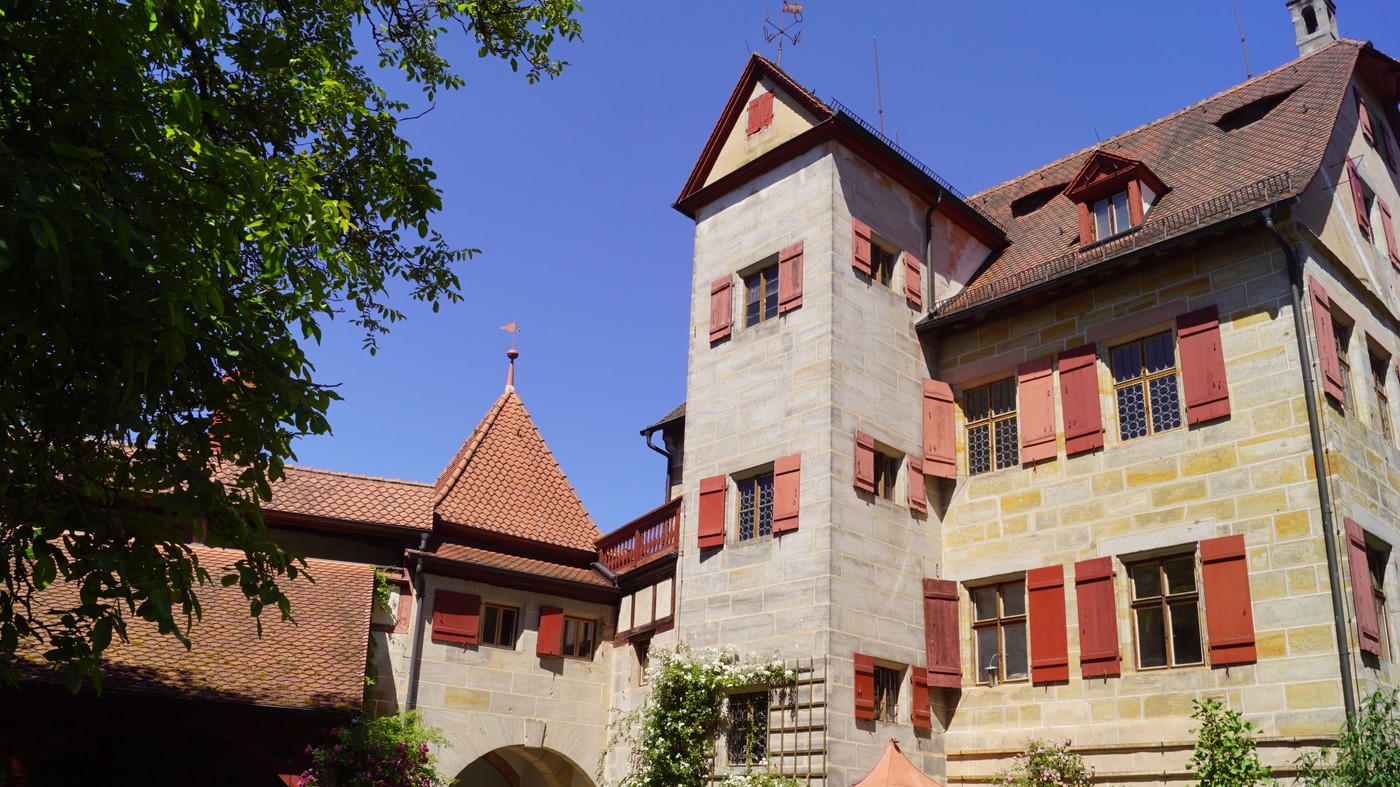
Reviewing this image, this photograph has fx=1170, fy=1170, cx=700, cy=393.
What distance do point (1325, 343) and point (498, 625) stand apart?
1220cm

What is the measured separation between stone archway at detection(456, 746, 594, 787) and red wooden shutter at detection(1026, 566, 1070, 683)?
7890 millimetres

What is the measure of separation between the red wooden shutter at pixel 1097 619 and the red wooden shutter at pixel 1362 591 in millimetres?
2535

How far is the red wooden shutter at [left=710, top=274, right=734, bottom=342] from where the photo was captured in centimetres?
1741

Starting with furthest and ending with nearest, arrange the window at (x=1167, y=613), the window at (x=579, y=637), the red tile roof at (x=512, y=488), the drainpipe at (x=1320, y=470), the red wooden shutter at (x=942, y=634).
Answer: the red tile roof at (x=512, y=488) < the window at (x=579, y=637) < the red wooden shutter at (x=942, y=634) < the window at (x=1167, y=613) < the drainpipe at (x=1320, y=470)

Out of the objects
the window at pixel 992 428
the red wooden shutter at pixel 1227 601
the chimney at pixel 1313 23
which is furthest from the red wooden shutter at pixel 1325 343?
the chimney at pixel 1313 23

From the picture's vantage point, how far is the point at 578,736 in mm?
18641

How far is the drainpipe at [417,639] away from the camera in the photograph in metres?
17.0

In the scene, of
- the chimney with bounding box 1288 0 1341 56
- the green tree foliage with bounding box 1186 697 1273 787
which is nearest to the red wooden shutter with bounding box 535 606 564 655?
the green tree foliage with bounding box 1186 697 1273 787

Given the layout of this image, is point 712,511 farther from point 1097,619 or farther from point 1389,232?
point 1389,232

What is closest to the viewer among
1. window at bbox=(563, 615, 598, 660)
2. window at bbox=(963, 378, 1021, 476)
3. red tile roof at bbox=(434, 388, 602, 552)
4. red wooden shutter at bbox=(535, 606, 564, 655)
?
window at bbox=(963, 378, 1021, 476)

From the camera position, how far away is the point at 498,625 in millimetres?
18375

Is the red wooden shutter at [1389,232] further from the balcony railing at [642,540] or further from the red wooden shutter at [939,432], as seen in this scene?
the balcony railing at [642,540]

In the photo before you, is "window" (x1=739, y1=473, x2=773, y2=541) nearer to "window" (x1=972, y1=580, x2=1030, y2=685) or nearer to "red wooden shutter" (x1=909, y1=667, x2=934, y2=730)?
"red wooden shutter" (x1=909, y1=667, x2=934, y2=730)

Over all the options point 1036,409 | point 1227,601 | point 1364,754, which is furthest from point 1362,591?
point 1036,409
